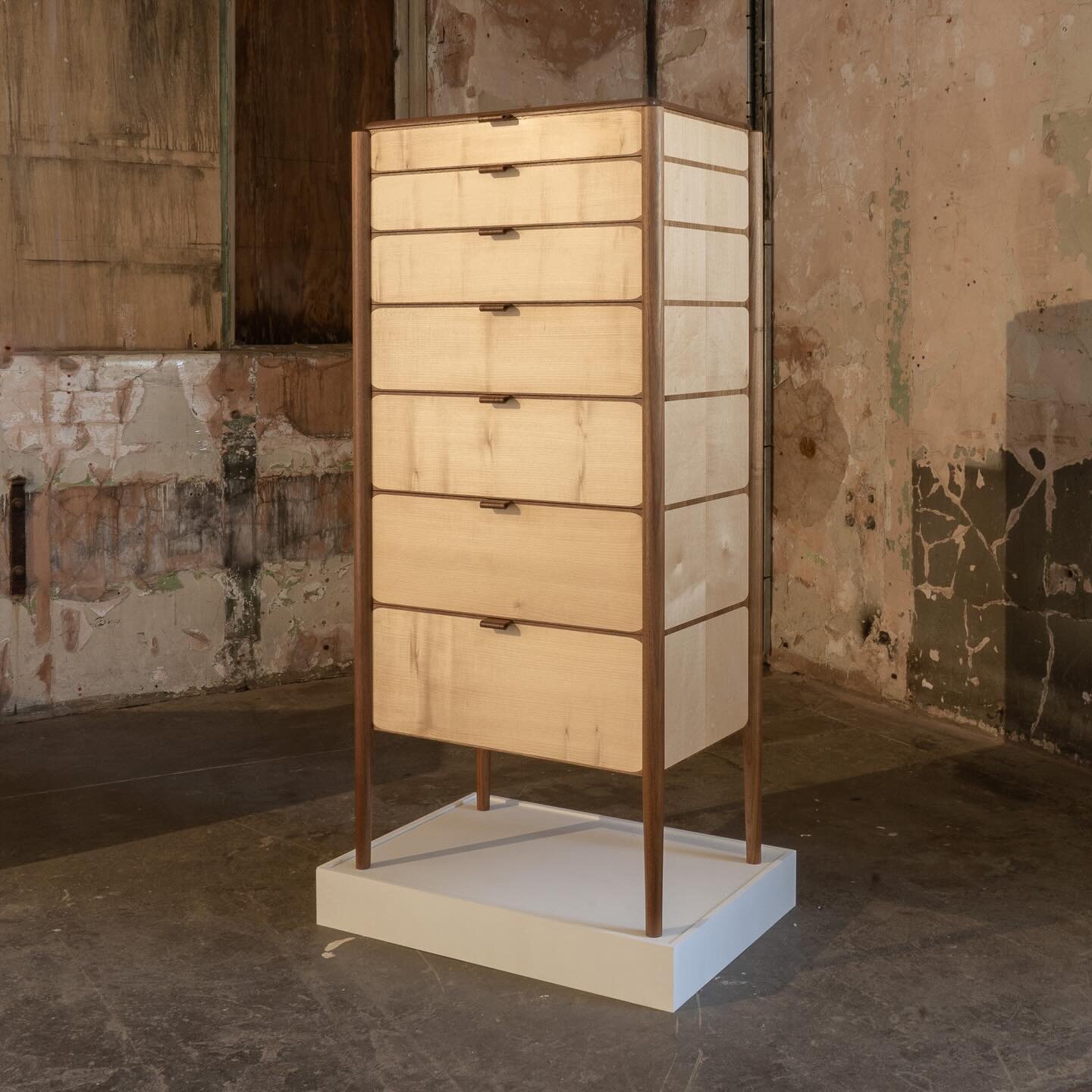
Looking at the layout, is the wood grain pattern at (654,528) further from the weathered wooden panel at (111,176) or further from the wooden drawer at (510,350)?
the weathered wooden panel at (111,176)

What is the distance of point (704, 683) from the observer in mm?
2551

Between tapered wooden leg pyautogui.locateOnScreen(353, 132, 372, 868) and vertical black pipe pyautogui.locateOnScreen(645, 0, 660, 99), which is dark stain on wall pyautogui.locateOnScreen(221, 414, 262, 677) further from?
tapered wooden leg pyautogui.locateOnScreen(353, 132, 372, 868)

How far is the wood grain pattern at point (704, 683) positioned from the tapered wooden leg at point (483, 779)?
52cm

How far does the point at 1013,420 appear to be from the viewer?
3.76 meters

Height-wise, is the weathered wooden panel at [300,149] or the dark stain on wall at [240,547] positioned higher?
the weathered wooden panel at [300,149]

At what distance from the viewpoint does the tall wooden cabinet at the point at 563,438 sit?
2.35 metres

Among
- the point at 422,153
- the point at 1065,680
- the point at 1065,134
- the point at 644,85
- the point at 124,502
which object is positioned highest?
the point at 644,85

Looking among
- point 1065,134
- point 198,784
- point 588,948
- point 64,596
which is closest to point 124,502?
point 64,596

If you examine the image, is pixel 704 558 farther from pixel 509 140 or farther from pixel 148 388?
pixel 148 388

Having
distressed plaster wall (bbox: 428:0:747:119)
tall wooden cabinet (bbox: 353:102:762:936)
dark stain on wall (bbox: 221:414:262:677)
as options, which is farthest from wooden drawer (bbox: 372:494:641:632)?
distressed plaster wall (bbox: 428:0:747:119)

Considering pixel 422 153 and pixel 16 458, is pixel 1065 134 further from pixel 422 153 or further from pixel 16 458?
pixel 16 458

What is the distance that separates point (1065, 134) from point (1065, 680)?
53.5 inches

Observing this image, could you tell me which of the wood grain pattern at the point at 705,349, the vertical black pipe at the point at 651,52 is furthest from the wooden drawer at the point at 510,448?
the vertical black pipe at the point at 651,52

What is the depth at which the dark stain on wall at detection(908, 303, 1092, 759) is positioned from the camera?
3.60m
